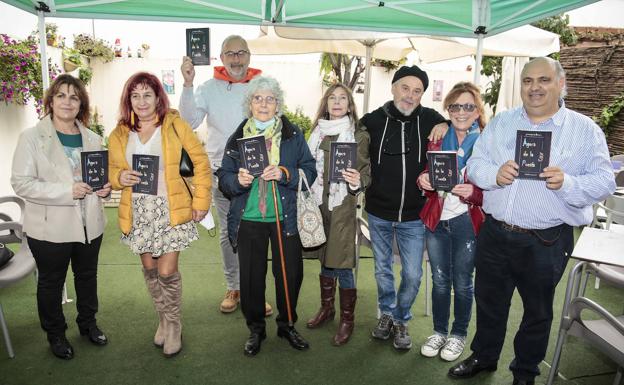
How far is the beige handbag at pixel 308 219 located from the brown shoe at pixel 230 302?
3.94 ft

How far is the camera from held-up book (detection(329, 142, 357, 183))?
8.54ft

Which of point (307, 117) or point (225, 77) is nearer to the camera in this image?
point (225, 77)

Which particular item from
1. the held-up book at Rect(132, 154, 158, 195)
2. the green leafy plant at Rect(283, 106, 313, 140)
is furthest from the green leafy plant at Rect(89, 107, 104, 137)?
the held-up book at Rect(132, 154, 158, 195)

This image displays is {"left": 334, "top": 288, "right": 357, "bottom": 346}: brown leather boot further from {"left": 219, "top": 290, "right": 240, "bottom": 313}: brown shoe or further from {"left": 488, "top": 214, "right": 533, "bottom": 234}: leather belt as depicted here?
{"left": 488, "top": 214, "right": 533, "bottom": 234}: leather belt

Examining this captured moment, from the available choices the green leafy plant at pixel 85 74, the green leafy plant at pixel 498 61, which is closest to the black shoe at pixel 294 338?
the green leafy plant at pixel 498 61

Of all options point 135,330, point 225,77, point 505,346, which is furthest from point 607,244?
point 135,330

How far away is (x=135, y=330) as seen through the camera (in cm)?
329

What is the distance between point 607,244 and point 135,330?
10.7 feet

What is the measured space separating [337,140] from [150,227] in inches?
52.4

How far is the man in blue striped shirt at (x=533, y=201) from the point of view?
2.12 m

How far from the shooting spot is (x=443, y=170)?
97.8 inches

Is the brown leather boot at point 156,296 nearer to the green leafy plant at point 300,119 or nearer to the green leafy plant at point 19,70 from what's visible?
the green leafy plant at point 19,70

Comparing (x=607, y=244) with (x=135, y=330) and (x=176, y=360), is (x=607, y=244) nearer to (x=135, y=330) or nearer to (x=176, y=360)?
(x=176, y=360)

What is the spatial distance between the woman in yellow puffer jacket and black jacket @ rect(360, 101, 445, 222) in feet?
3.77
